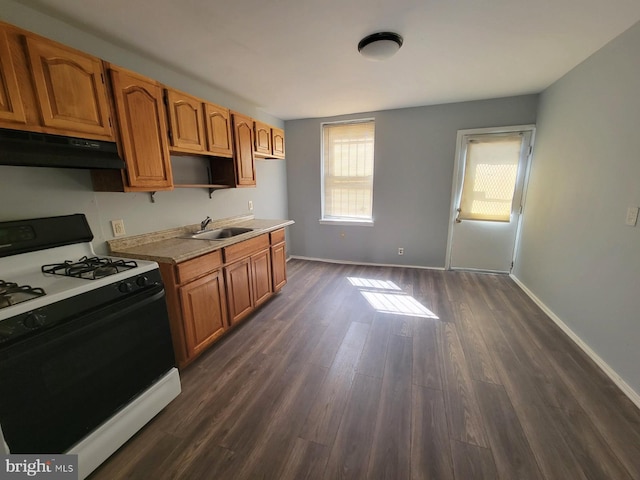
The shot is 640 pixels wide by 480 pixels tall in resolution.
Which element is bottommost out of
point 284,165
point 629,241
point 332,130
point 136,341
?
point 136,341

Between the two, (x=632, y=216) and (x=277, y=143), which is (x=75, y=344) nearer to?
(x=277, y=143)

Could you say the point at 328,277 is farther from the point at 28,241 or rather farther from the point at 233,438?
the point at 28,241

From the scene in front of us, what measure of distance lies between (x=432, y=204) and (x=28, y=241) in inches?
164

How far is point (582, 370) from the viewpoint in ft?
6.19

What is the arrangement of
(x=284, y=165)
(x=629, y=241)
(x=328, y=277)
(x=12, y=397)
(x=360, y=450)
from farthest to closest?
1. (x=284, y=165)
2. (x=328, y=277)
3. (x=629, y=241)
4. (x=360, y=450)
5. (x=12, y=397)

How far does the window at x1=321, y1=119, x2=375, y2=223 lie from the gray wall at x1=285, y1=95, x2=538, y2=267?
0.39 feet

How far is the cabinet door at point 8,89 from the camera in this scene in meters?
1.17

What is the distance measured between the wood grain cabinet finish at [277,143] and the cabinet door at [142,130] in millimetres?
1531

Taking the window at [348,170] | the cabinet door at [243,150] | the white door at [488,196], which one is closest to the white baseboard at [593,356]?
the white door at [488,196]

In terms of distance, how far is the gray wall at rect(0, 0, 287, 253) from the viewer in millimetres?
1457

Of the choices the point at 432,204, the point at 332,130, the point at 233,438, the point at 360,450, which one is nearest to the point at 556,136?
the point at 432,204

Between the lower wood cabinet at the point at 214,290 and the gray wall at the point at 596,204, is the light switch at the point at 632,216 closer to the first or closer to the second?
the gray wall at the point at 596,204

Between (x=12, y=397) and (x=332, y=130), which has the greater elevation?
(x=332, y=130)

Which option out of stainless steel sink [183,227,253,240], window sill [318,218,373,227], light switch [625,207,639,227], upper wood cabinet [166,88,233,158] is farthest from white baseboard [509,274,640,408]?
upper wood cabinet [166,88,233,158]
